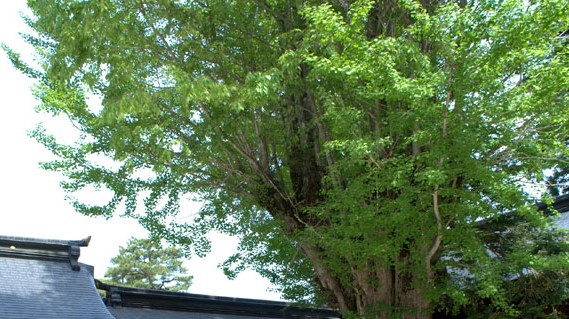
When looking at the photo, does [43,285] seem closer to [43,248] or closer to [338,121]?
[43,248]

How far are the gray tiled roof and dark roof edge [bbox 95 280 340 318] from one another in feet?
3.69

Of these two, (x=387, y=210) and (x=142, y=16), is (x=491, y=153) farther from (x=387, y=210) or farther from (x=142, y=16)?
(x=142, y=16)

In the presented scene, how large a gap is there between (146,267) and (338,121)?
94.8 ft

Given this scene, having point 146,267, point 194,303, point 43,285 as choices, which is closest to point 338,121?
point 43,285

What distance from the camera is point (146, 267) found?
114 feet

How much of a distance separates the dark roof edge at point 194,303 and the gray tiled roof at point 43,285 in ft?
3.69

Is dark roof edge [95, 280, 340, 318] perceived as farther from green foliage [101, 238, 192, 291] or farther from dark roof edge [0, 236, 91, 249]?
green foliage [101, 238, 192, 291]

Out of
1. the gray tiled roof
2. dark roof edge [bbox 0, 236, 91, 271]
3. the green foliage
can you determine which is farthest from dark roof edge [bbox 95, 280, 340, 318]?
the green foliage

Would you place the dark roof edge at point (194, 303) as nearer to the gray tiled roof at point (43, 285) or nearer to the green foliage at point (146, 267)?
the gray tiled roof at point (43, 285)

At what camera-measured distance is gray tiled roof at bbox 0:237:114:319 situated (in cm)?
1021

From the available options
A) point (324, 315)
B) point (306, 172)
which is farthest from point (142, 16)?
point (324, 315)

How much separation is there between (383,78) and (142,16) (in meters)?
4.29

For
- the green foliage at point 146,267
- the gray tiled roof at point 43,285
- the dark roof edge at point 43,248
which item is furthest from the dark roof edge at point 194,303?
the green foliage at point 146,267

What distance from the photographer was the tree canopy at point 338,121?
24.6 ft
